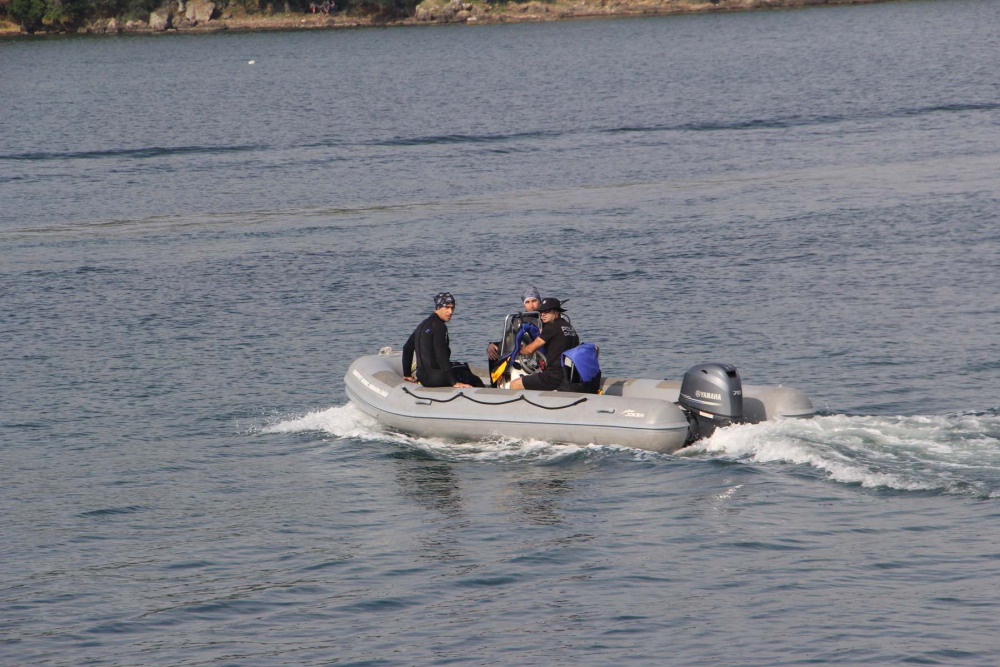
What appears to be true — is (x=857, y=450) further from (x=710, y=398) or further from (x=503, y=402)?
(x=503, y=402)

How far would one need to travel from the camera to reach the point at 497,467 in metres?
12.6

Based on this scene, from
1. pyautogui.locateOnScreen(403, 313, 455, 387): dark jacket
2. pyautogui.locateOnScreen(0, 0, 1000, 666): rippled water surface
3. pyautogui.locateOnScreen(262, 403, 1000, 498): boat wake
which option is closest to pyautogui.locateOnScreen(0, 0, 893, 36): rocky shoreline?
pyautogui.locateOnScreen(0, 0, 1000, 666): rippled water surface

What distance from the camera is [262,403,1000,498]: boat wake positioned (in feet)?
37.1

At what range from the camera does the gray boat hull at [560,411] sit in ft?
40.3

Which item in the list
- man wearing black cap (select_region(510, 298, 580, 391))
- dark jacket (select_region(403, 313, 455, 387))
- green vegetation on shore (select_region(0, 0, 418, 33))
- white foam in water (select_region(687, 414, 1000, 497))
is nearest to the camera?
white foam in water (select_region(687, 414, 1000, 497))

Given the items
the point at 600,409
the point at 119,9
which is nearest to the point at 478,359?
the point at 600,409

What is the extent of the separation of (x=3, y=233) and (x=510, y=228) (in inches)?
453

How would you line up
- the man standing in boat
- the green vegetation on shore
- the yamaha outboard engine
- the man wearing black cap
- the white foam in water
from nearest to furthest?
the white foam in water < the yamaha outboard engine < the man wearing black cap < the man standing in boat < the green vegetation on shore

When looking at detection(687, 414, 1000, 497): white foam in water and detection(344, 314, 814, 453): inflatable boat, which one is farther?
detection(344, 314, 814, 453): inflatable boat

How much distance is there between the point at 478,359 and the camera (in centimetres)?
1672

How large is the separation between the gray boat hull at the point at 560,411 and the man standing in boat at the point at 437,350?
0.61 feet

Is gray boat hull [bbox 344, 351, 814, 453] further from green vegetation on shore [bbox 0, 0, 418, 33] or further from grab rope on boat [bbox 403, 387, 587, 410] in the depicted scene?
green vegetation on shore [bbox 0, 0, 418, 33]

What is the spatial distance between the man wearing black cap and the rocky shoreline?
88990 millimetres

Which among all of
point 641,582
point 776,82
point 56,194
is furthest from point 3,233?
A: point 776,82
